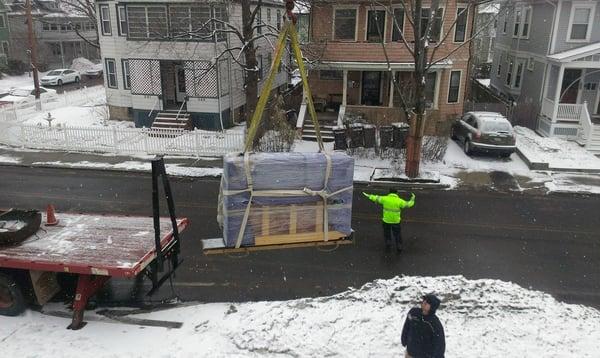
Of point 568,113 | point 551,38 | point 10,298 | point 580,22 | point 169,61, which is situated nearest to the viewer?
point 10,298

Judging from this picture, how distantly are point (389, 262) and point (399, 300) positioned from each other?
1911 mm

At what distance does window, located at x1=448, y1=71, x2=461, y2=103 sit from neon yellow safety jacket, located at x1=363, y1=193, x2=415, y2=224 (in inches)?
573

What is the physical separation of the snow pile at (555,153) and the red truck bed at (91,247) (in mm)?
14724

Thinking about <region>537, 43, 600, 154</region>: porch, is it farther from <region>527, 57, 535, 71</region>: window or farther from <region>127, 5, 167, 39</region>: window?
<region>127, 5, 167, 39</region>: window

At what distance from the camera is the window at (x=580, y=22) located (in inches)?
883

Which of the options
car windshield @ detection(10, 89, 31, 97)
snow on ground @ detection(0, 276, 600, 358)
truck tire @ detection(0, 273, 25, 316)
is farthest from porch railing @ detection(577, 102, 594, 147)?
car windshield @ detection(10, 89, 31, 97)

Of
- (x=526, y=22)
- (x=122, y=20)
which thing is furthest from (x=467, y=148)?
(x=122, y=20)

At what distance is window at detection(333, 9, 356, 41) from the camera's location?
2241 cm

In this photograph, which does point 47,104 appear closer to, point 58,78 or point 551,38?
point 58,78

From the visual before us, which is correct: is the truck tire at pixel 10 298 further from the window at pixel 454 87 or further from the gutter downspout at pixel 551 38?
the gutter downspout at pixel 551 38

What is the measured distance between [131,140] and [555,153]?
56.5ft

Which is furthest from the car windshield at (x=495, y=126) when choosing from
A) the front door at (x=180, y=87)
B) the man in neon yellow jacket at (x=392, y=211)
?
the front door at (x=180, y=87)

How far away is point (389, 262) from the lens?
1007 centimetres

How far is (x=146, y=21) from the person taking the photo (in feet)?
72.9
